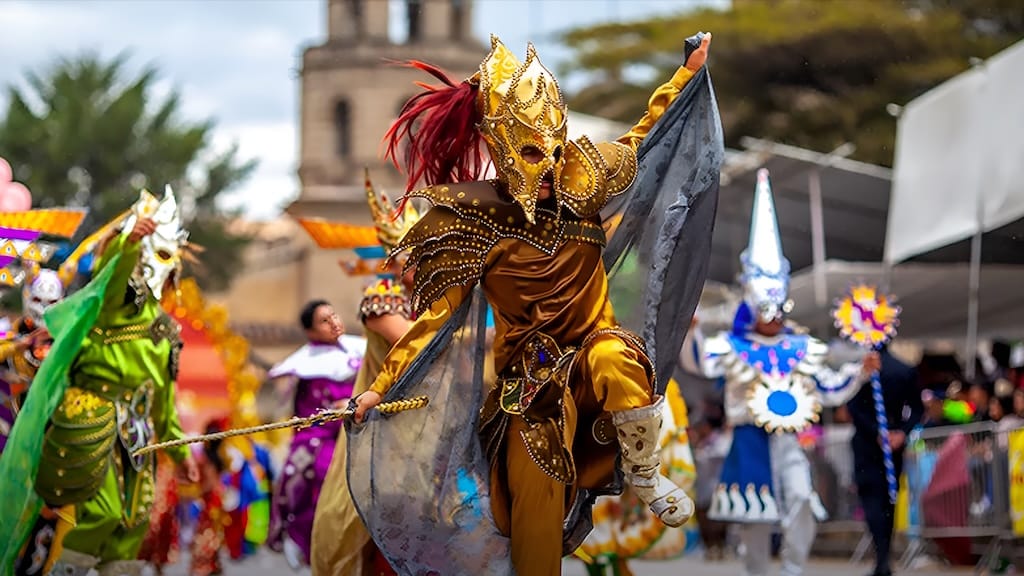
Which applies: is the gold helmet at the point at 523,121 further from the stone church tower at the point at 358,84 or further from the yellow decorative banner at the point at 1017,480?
the stone church tower at the point at 358,84

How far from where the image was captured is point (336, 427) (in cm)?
1088

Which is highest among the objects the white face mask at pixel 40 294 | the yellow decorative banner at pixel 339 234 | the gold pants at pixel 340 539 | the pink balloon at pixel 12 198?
the pink balloon at pixel 12 198

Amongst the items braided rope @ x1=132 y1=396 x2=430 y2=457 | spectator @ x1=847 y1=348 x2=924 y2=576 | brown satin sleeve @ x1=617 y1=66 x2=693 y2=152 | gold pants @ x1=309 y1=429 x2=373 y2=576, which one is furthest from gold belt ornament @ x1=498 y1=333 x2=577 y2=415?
spectator @ x1=847 y1=348 x2=924 y2=576

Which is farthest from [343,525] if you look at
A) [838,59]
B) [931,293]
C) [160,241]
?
[838,59]

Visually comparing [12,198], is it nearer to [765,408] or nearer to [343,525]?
[343,525]

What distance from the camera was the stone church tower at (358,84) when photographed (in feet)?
192

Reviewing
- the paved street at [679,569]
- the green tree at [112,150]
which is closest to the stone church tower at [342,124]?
the green tree at [112,150]

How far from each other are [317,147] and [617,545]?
5276cm

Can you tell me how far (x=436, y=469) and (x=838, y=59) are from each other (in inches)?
1094

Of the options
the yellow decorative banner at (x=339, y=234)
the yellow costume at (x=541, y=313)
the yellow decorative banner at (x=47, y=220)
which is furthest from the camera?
the yellow decorative banner at (x=339, y=234)

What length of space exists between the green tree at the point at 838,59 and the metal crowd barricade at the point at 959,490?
14.6 meters

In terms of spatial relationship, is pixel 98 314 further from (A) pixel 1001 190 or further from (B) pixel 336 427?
(A) pixel 1001 190

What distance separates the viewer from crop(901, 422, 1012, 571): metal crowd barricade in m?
14.2

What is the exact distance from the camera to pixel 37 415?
916 cm
